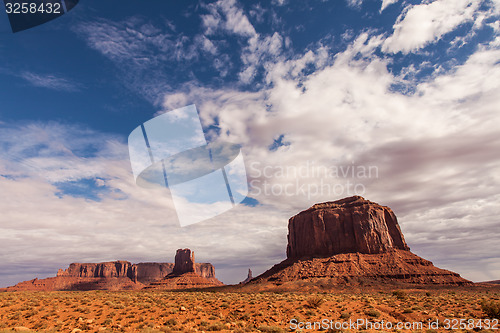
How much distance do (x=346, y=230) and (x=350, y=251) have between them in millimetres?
9238

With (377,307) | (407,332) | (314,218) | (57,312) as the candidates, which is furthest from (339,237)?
(57,312)

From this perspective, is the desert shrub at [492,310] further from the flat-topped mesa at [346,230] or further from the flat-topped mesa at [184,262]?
the flat-topped mesa at [184,262]

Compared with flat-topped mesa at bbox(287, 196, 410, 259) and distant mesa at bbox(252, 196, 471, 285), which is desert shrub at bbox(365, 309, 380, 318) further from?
flat-topped mesa at bbox(287, 196, 410, 259)

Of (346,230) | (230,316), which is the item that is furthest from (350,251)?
(230,316)

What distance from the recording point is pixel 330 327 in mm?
18078

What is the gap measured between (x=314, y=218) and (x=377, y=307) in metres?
99.7

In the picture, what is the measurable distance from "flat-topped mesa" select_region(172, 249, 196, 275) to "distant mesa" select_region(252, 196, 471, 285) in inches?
3352

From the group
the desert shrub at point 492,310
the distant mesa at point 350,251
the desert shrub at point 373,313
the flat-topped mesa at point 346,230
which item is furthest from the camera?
the flat-topped mesa at point 346,230

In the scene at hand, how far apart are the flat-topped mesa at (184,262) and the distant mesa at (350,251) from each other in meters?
85.2

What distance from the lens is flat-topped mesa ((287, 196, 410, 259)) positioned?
106 meters

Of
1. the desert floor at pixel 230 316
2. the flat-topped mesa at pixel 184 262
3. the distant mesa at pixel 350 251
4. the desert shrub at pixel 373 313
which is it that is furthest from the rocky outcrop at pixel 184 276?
the desert shrub at pixel 373 313

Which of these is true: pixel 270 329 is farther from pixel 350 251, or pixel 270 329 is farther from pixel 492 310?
pixel 350 251

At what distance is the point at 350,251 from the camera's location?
106 metres

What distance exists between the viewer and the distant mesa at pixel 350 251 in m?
81.5
